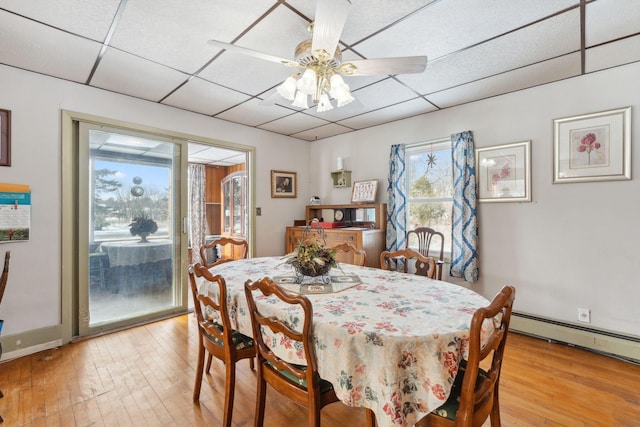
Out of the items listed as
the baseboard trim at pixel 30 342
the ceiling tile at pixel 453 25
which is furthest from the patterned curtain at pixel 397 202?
the baseboard trim at pixel 30 342

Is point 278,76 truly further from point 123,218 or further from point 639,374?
point 639,374

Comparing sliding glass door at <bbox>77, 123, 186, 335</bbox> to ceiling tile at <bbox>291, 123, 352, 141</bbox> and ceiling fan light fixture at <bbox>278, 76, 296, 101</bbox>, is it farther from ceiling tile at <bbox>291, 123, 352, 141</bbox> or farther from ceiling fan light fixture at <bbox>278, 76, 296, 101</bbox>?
ceiling fan light fixture at <bbox>278, 76, 296, 101</bbox>

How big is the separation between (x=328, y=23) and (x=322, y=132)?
3078 millimetres

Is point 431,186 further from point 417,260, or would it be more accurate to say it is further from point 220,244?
point 220,244

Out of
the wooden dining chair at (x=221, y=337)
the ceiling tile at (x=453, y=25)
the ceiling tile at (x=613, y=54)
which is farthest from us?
the ceiling tile at (x=613, y=54)

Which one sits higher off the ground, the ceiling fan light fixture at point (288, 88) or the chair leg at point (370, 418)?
the ceiling fan light fixture at point (288, 88)

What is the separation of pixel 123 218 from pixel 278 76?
2295 millimetres

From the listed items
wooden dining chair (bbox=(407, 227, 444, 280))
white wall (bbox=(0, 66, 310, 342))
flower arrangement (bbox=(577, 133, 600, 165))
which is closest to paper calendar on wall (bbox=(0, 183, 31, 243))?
white wall (bbox=(0, 66, 310, 342))

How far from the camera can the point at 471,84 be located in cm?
280

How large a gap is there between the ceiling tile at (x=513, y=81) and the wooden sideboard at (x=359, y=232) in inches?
59.4

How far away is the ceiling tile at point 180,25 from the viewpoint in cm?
173

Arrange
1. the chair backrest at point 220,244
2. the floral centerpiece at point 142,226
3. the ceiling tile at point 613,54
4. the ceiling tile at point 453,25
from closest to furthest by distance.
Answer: the ceiling tile at point 453,25 → the ceiling tile at point 613,54 → the chair backrest at point 220,244 → the floral centerpiece at point 142,226

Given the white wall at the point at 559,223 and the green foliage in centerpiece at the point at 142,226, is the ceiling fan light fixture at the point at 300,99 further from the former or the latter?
the green foliage in centerpiece at the point at 142,226

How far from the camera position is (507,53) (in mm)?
2250
